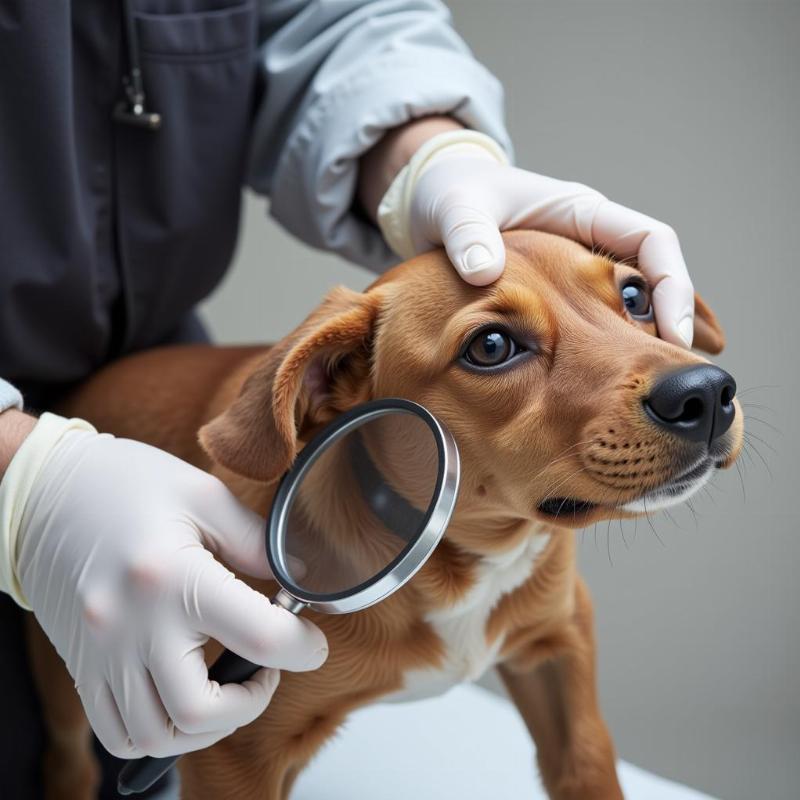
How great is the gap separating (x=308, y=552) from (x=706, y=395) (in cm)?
45

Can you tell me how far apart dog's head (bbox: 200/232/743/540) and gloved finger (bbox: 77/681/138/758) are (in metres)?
0.28

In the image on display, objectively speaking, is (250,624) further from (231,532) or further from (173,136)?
(173,136)

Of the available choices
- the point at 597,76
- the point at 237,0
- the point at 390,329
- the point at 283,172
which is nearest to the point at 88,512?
the point at 390,329

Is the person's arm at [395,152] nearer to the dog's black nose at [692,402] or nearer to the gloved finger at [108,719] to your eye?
the dog's black nose at [692,402]

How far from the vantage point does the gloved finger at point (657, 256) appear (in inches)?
48.2

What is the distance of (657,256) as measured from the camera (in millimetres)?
1287

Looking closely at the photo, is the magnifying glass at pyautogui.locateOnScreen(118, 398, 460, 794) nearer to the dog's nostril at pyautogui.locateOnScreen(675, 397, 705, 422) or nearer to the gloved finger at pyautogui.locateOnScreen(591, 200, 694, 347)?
the dog's nostril at pyautogui.locateOnScreen(675, 397, 705, 422)

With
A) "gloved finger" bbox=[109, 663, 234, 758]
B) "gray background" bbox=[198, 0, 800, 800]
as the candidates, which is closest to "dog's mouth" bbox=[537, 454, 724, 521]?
"gloved finger" bbox=[109, 663, 234, 758]

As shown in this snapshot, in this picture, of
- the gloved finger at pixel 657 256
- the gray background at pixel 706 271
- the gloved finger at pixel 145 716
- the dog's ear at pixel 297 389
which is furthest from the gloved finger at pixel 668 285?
the gray background at pixel 706 271

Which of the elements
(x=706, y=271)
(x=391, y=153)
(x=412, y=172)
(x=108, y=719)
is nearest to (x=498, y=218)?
(x=412, y=172)

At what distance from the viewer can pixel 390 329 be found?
3.89 ft

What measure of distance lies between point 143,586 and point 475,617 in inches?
16.0

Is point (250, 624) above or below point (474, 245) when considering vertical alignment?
below

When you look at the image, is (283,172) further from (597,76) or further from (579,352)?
(597,76)
